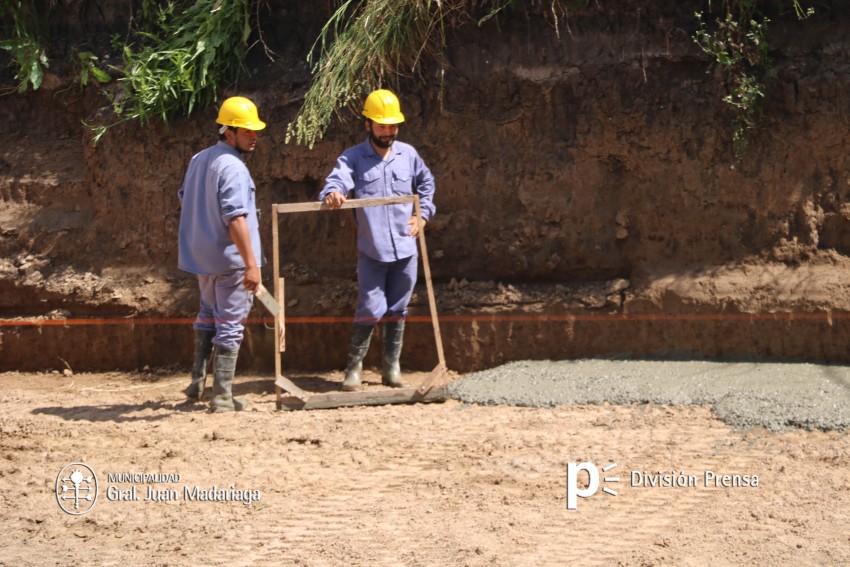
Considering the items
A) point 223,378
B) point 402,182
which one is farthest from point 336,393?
point 402,182

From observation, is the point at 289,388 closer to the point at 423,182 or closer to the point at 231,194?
the point at 231,194

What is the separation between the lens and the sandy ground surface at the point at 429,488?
4.68 m

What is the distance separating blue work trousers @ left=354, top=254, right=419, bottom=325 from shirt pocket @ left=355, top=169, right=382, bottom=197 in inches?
16.8

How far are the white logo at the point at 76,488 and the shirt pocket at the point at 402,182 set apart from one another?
107 inches

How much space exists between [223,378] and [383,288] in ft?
4.04

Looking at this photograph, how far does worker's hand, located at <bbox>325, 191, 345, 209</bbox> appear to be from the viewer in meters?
6.91

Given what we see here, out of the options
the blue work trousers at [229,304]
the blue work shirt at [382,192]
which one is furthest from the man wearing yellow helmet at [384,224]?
the blue work trousers at [229,304]

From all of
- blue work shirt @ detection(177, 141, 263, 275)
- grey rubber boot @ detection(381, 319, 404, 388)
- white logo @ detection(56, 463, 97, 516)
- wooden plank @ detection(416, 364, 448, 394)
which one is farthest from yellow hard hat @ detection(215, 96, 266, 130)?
white logo @ detection(56, 463, 97, 516)

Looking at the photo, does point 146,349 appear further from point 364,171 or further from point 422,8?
point 422,8

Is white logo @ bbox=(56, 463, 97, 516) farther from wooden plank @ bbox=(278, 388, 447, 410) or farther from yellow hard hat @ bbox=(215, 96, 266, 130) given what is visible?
yellow hard hat @ bbox=(215, 96, 266, 130)

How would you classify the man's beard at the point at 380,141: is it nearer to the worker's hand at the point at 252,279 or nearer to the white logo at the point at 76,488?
the worker's hand at the point at 252,279

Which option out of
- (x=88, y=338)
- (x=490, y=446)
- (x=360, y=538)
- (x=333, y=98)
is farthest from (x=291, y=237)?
(x=360, y=538)

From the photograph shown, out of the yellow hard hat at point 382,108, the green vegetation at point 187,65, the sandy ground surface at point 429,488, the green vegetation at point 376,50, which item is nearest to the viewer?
the sandy ground surface at point 429,488

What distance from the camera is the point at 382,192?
7.28 metres
